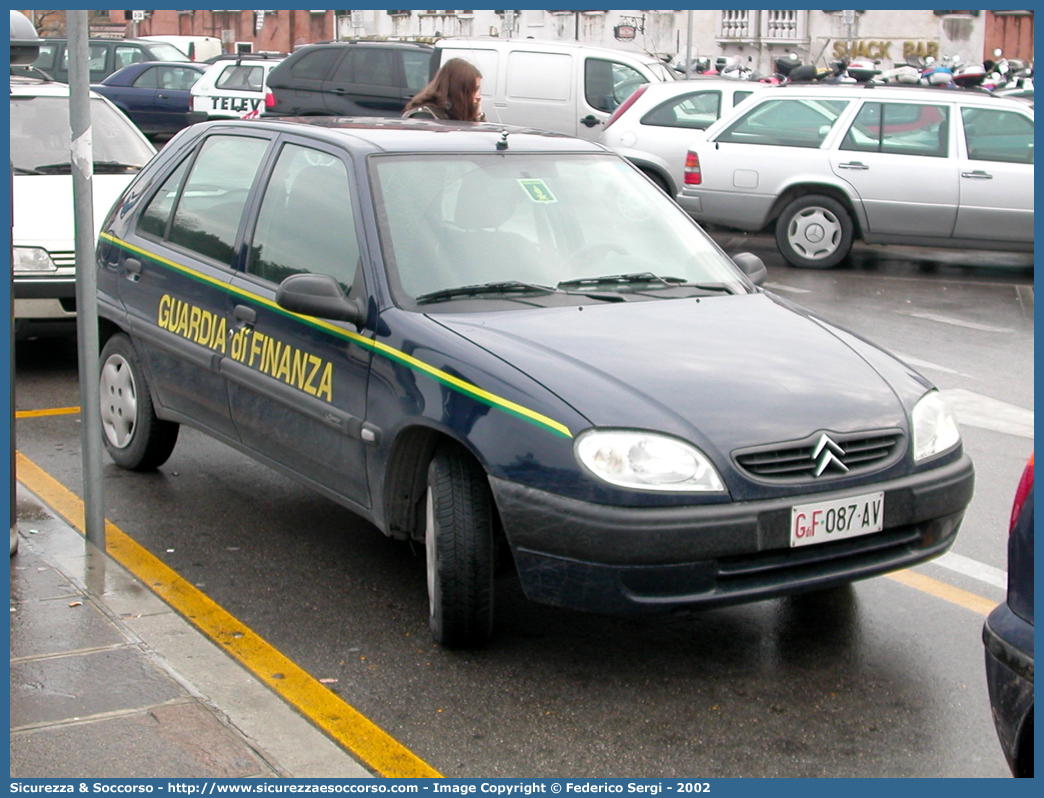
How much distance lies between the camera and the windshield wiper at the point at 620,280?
198 inches

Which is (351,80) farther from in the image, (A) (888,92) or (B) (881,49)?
Result: (B) (881,49)

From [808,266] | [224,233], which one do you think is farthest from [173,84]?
[224,233]

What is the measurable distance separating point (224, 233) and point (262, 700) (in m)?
2.28

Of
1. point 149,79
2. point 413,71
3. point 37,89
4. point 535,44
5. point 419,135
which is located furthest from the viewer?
point 149,79

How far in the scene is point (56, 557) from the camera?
5.16 metres

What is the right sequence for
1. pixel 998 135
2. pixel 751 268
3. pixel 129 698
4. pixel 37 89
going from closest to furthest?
pixel 129 698 < pixel 751 268 < pixel 37 89 < pixel 998 135

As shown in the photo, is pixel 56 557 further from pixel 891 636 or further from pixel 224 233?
pixel 891 636

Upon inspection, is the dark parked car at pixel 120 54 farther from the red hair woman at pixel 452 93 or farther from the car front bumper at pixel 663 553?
the car front bumper at pixel 663 553

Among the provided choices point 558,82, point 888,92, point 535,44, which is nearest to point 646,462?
point 888,92

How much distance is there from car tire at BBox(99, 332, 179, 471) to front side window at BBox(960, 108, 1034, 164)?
8.73 metres

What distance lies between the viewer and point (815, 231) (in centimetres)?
1305

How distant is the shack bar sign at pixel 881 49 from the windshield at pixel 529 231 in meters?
50.9

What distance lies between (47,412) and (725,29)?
52.8 m

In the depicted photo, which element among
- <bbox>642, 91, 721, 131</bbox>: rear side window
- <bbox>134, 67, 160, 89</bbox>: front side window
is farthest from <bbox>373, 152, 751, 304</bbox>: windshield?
<bbox>134, 67, 160, 89</bbox>: front side window
